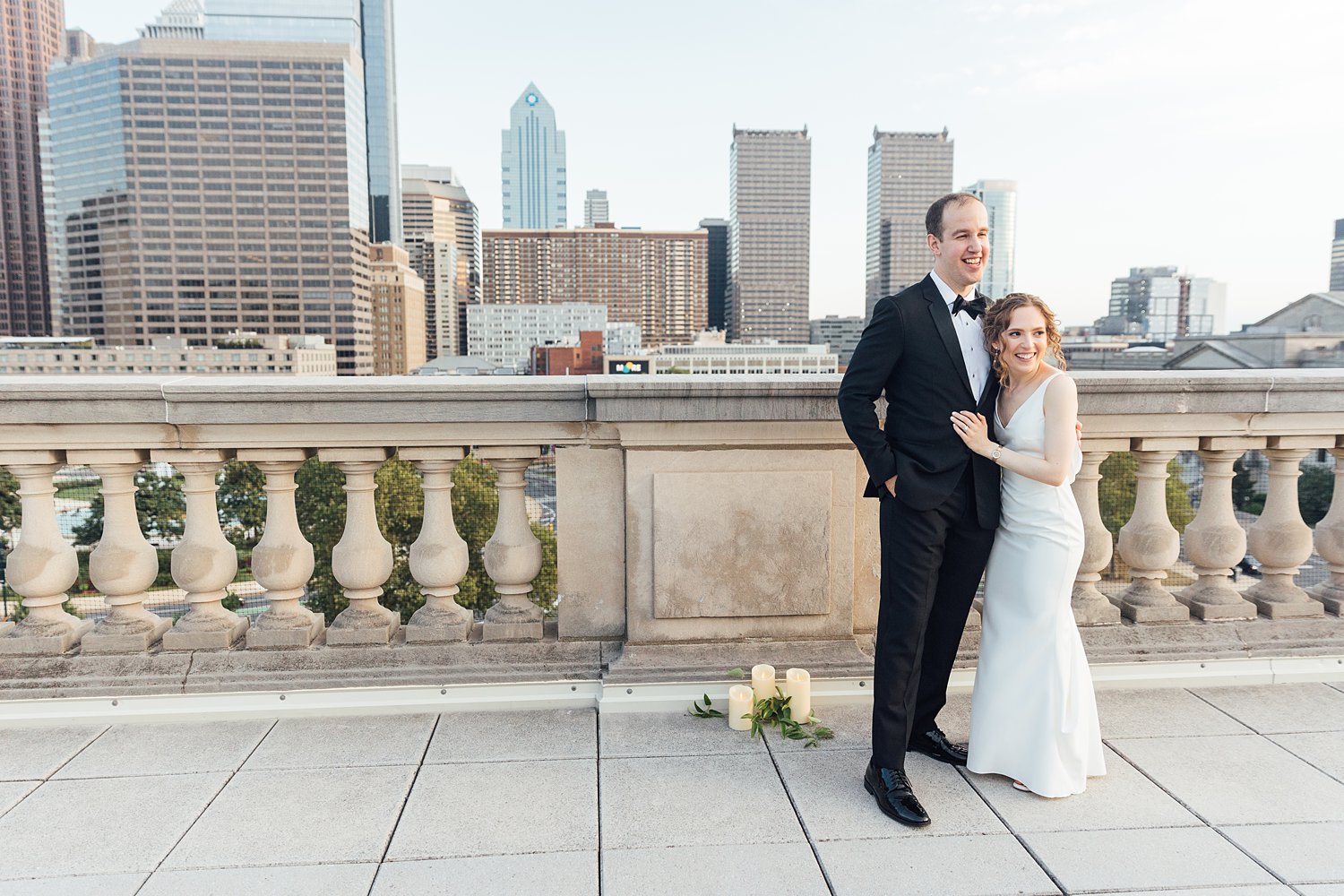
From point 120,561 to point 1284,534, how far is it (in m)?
5.12

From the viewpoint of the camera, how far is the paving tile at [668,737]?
10.8 feet

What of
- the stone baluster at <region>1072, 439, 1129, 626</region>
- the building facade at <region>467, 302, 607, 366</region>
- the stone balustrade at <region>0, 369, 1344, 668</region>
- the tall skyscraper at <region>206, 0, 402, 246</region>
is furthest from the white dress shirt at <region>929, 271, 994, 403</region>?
the building facade at <region>467, 302, 607, 366</region>

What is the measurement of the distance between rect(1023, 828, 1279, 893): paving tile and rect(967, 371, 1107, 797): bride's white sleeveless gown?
260 millimetres

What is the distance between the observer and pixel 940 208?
3000mm

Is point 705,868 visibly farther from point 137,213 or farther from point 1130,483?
point 137,213

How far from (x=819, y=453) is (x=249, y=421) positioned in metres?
2.36

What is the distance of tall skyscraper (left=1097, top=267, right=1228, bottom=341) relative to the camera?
17462 cm

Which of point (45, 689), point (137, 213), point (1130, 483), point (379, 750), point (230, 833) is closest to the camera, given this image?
point (230, 833)

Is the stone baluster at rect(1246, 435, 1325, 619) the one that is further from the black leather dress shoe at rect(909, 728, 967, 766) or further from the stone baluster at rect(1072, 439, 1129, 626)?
the black leather dress shoe at rect(909, 728, 967, 766)

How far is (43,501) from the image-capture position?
362 centimetres

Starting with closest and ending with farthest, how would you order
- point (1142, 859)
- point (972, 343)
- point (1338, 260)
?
point (1142, 859) < point (972, 343) < point (1338, 260)

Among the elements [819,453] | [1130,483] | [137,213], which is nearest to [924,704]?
[819,453]

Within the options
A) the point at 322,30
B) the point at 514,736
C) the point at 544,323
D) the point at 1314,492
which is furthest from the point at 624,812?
the point at 322,30

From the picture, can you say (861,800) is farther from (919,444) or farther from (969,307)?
(969,307)
